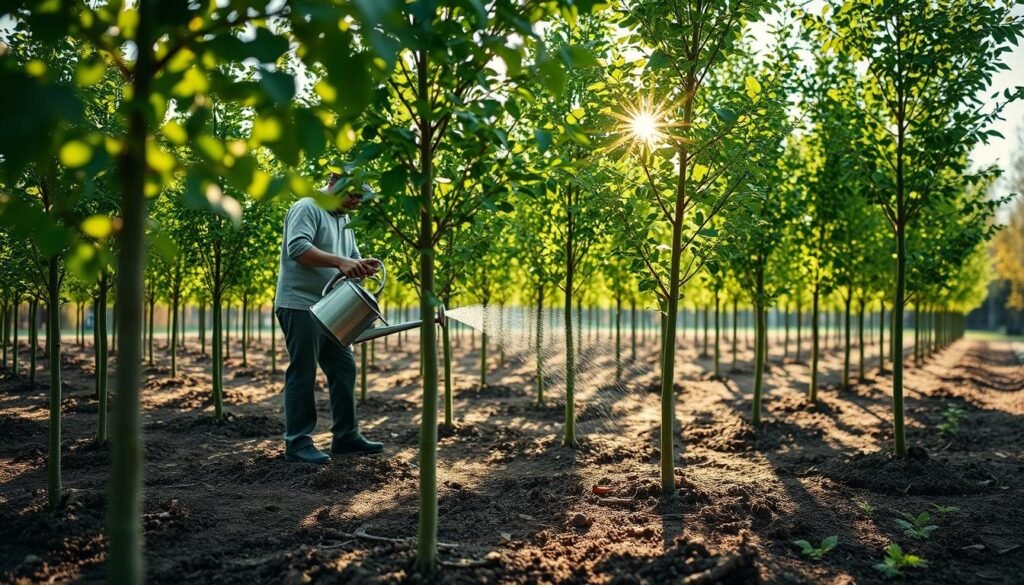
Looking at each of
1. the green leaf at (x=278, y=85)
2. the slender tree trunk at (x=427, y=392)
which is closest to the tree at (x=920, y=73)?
the slender tree trunk at (x=427, y=392)

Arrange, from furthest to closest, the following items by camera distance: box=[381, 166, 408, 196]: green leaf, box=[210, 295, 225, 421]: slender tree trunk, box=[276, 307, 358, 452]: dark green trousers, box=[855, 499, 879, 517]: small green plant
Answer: box=[210, 295, 225, 421]: slender tree trunk
box=[276, 307, 358, 452]: dark green trousers
box=[855, 499, 879, 517]: small green plant
box=[381, 166, 408, 196]: green leaf

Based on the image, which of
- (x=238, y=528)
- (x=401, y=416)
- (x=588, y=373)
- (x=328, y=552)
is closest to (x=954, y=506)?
(x=328, y=552)

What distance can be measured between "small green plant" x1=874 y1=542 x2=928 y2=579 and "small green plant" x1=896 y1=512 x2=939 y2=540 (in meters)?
0.51

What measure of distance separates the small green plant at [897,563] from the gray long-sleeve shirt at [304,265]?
4285 mm

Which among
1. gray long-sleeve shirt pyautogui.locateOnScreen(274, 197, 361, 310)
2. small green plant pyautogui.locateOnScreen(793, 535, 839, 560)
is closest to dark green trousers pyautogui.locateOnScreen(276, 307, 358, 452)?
gray long-sleeve shirt pyautogui.locateOnScreen(274, 197, 361, 310)

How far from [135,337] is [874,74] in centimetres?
627

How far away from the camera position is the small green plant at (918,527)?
4.08 meters

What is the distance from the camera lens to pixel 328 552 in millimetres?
3402

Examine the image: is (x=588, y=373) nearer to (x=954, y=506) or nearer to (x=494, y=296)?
(x=494, y=296)

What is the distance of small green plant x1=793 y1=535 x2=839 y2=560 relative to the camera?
3656 millimetres

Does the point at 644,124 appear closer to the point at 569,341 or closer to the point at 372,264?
the point at 372,264

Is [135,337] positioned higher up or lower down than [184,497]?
higher up

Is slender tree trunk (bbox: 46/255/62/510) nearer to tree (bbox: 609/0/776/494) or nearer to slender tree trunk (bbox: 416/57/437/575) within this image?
slender tree trunk (bbox: 416/57/437/575)

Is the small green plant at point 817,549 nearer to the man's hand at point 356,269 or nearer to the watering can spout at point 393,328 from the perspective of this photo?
the watering can spout at point 393,328
